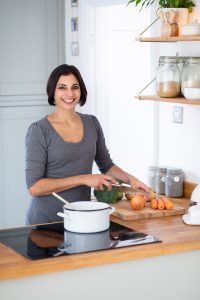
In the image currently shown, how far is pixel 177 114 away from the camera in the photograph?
364 cm

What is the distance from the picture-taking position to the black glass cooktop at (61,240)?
2.45 m

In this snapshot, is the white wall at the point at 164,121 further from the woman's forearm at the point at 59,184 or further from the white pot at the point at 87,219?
the white pot at the point at 87,219

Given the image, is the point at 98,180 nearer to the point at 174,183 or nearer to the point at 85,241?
the point at 85,241

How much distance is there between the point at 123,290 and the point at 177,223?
52 centimetres

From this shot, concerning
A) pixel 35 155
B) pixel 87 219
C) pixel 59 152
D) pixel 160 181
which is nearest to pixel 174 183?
pixel 160 181

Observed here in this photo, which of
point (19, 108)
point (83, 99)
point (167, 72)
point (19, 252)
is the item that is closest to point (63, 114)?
point (83, 99)

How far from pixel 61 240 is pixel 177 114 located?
1.32 meters

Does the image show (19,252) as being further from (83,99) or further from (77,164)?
(83,99)

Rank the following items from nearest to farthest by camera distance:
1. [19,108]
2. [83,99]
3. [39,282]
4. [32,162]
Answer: [39,282] → [32,162] → [83,99] → [19,108]

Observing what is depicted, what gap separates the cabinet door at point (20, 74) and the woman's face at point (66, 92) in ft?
5.55

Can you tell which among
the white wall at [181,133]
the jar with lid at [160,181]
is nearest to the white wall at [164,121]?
the white wall at [181,133]

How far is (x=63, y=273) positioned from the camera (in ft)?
7.73

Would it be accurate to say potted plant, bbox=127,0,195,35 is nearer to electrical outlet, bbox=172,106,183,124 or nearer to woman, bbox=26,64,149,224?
electrical outlet, bbox=172,106,183,124

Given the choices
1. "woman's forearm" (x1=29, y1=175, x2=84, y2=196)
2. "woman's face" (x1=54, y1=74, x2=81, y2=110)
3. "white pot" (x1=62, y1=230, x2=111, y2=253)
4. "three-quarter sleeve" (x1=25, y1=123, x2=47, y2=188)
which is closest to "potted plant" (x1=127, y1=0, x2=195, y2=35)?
"woman's face" (x1=54, y1=74, x2=81, y2=110)
